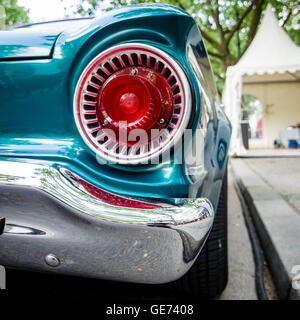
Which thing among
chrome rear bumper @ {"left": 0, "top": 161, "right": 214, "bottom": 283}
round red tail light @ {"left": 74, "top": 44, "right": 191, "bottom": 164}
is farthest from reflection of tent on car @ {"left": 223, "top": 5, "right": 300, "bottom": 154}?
chrome rear bumper @ {"left": 0, "top": 161, "right": 214, "bottom": 283}

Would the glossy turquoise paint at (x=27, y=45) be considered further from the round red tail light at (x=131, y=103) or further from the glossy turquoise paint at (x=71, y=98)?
the round red tail light at (x=131, y=103)

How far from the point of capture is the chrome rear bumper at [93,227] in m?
1.01

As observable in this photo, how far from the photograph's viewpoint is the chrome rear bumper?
1.01 meters

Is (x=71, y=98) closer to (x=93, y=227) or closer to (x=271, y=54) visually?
(x=93, y=227)

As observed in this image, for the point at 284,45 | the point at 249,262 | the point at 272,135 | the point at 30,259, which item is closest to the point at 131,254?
the point at 30,259

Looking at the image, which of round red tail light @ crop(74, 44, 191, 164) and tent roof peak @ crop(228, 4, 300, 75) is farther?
tent roof peak @ crop(228, 4, 300, 75)

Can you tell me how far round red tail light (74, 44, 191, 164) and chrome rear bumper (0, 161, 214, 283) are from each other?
0.17 metres

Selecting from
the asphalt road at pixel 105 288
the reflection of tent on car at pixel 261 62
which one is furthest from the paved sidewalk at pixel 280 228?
the reflection of tent on car at pixel 261 62

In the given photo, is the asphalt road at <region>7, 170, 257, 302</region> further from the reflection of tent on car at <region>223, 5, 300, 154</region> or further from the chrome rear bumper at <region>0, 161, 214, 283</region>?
the reflection of tent on car at <region>223, 5, 300, 154</region>

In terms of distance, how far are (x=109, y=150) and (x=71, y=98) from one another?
25 centimetres

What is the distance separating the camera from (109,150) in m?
1.10

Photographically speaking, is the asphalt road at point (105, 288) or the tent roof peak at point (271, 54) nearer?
the asphalt road at point (105, 288)

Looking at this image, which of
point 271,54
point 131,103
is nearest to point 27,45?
point 131,103

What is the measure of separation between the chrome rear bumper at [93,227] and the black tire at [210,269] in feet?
1.69
